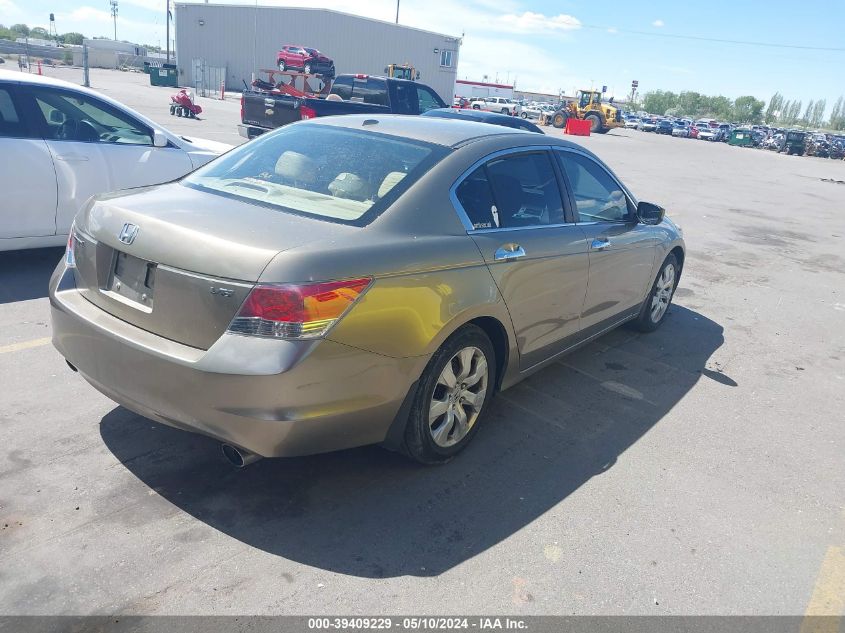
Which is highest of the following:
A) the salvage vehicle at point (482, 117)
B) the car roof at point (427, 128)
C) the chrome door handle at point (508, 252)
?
the car roof at point (427, 128)

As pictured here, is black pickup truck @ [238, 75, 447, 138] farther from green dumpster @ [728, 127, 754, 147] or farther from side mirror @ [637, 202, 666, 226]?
green dumpster @ [728, 127, 754, 147]

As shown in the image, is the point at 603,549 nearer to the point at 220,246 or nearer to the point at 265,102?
the point at 220,246

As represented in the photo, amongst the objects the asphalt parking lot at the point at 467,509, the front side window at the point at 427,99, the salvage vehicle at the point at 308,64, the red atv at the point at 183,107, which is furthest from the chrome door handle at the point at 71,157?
the salvage vehicle at the point at 308,64

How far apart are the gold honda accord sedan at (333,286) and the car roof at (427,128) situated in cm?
2

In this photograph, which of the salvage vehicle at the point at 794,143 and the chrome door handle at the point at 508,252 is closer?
the chrome door handle at the point at 508,252

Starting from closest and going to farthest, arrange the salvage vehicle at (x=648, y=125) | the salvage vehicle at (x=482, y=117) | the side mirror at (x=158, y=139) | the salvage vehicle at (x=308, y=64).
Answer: the side mirror at (x=158, y=139) < the salvage vehicle at (x=482, y=117) < the salvage vehicle at (x=308, y=64) < the salvage vehicle at (x=648, y=125)

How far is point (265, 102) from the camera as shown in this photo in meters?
16.8

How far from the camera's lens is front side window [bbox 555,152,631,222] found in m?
4.46

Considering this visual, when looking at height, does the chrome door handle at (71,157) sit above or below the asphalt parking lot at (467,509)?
above

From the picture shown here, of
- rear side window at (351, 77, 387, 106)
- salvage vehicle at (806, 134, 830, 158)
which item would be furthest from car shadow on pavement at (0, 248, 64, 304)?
salvage vehicle at (806, 134, 830, 158)

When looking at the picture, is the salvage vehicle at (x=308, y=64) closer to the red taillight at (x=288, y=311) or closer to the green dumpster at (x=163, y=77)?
the green dumpster at (x=163, y=77)

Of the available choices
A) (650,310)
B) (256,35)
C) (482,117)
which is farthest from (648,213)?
(256,35)

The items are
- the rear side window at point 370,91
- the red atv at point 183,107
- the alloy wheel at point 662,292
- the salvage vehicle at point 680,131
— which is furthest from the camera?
the salvage vehicle at point 680,131

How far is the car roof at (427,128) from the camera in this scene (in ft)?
12.3
